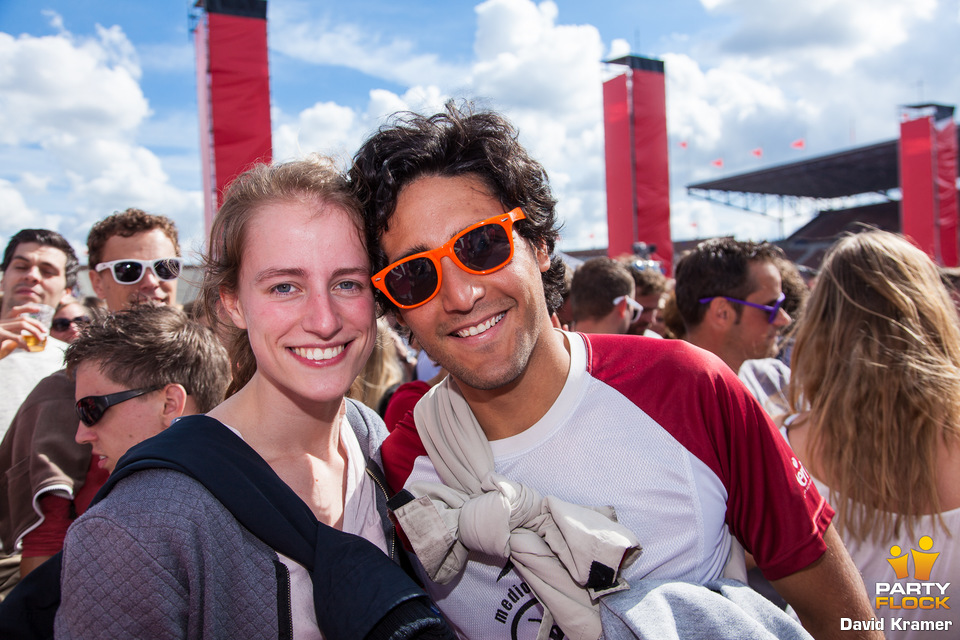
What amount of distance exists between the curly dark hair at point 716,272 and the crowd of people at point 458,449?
111 centimetres

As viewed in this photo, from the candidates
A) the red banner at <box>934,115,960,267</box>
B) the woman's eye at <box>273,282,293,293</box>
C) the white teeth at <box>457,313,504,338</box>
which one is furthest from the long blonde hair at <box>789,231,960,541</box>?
the red banner at <box>934,115,960,267</box>

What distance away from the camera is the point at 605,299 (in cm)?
464

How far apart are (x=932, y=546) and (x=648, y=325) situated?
387 cm

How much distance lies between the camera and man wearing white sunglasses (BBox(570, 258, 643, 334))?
463 centimetres

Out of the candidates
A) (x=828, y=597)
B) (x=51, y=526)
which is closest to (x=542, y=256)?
(x=828, y=597)

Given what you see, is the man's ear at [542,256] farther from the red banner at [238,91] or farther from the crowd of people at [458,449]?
Result: the red banner at [238,91]

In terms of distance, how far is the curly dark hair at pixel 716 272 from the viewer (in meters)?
3.60

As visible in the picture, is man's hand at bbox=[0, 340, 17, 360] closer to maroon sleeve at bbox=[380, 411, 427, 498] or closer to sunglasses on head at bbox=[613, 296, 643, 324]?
maroon sleeve at bbox=[380, 411, 427, 498]

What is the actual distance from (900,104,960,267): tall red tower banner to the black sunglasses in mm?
17173

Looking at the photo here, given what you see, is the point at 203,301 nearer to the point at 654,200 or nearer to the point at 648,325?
the point at 648,325

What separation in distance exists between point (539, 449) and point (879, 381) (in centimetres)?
137

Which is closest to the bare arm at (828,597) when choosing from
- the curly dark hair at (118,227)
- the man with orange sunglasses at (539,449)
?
the man with orange sunglasses at (539,449)

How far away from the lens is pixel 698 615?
4.42ft

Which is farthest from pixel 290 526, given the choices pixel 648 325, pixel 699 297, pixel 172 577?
pixel 648 325
